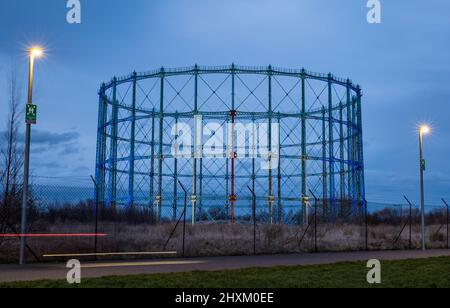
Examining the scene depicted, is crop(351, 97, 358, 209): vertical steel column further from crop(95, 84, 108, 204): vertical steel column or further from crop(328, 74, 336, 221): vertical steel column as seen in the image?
crop(95, 84, 108, 204): vertical steel column

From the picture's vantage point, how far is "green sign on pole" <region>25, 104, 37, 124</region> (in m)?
15.3

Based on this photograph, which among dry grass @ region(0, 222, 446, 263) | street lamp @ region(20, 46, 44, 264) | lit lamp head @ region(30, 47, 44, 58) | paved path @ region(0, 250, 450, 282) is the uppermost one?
lit lamp head @ region(30, 47, 44, 58)

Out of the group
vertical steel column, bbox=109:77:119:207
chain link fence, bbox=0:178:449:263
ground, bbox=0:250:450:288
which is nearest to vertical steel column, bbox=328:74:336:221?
chain link fence, bbox=0:178:449:263

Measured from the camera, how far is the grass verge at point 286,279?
35.4 ft

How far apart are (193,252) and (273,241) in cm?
448

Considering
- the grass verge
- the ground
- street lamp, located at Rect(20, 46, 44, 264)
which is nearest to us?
the grass verge

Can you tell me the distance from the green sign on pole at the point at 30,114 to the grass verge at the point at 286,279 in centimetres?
540

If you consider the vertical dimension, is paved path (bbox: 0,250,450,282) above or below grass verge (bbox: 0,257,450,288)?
below

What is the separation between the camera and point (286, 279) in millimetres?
11992

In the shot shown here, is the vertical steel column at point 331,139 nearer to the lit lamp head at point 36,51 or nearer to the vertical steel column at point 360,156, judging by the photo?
the vertical steel column at point 360,156

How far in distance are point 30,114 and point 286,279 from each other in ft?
25.1

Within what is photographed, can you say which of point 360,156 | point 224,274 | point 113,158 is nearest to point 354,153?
point 360,156

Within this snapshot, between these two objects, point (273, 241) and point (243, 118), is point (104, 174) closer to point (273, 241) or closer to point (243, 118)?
point (243, 118)

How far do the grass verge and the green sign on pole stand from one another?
5.40 m
